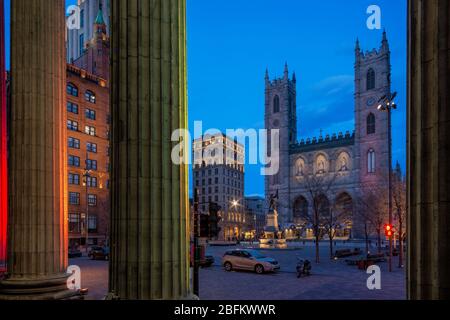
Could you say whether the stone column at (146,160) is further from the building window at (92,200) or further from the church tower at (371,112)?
the church tower at (371,112)

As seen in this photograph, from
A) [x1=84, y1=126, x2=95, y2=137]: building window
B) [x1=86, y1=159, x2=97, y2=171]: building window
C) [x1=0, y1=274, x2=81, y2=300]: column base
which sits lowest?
[x1=0, y1=274, x2=81, y2=300]: column base

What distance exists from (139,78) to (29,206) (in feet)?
19.0

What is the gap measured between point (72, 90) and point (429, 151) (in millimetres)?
62615

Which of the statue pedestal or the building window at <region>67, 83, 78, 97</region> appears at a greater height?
the building window at <region>67, 83, 78, 97</region>

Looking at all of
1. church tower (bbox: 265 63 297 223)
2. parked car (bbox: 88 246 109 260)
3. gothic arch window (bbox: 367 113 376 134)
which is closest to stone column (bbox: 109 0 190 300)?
parked car (bbox: 88 246 109 260)

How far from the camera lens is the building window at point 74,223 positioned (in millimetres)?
56062

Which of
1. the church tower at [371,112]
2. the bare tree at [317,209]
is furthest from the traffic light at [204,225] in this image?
the church tower at [371,112]

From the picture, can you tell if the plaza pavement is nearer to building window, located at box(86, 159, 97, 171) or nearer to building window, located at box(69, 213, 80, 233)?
building window, located at box(69, 213, 80, 233)

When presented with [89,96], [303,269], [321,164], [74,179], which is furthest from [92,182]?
[321,164]

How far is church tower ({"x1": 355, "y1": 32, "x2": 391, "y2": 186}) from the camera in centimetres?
9644

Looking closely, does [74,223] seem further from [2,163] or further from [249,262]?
[249,262]

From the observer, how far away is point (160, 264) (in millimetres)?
6148

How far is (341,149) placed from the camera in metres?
106

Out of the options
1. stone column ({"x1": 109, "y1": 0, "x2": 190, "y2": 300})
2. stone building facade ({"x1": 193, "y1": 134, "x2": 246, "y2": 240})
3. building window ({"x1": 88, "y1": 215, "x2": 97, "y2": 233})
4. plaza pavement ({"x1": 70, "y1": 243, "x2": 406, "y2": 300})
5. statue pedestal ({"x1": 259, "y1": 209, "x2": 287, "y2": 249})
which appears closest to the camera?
stone column ({"x1": 109, "y1": 0, "x2": 190, "y2": 300})
